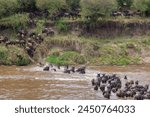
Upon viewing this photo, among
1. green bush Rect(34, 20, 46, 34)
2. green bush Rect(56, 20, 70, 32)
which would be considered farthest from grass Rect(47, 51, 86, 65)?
green bush Rect(56, 20, 70, 32)

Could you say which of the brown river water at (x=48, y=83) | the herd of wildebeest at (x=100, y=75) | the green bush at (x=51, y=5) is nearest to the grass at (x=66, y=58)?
the herd of wildebeest at (x=100, y=75)

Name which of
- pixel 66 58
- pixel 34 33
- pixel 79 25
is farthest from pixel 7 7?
pixel 66 58

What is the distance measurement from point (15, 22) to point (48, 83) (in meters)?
25.2

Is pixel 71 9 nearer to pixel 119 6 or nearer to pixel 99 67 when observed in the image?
pixel 119 6

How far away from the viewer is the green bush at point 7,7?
62.5m

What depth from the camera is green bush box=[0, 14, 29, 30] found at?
6259cm

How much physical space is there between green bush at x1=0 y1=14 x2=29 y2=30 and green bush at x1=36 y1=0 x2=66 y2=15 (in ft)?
11.5

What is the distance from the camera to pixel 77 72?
4688 cm

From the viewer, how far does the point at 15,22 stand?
62688mm

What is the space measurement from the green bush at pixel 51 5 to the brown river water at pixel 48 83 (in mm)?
15780

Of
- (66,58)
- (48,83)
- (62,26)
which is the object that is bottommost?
(48,83)

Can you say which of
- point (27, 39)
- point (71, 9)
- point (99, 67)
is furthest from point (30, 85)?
point (71, 9)

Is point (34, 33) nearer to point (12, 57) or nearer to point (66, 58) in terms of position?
point (66, 58)

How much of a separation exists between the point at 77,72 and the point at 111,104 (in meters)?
29.8
